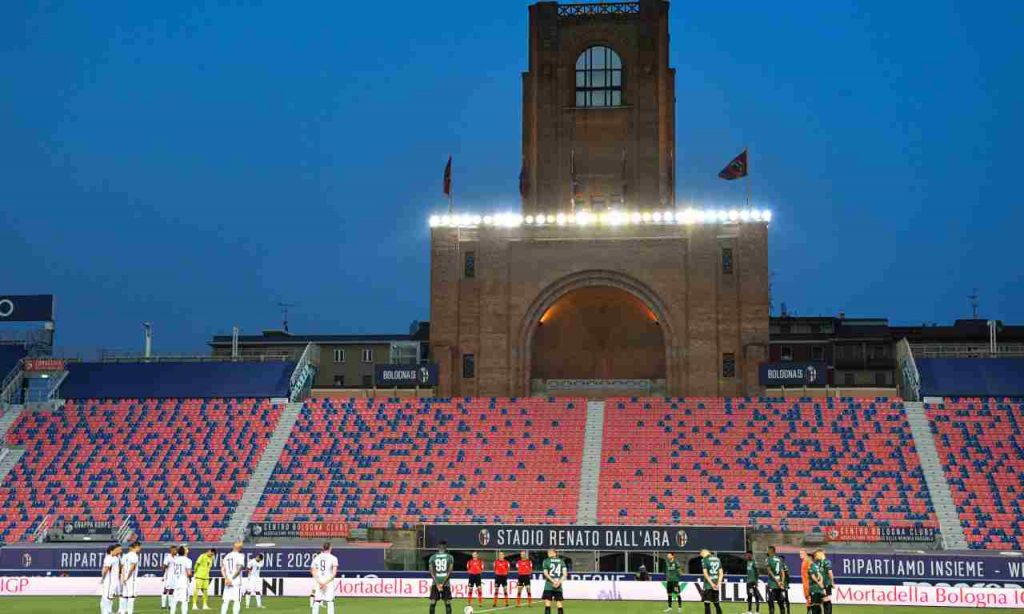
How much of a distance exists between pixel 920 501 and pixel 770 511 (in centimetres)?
677

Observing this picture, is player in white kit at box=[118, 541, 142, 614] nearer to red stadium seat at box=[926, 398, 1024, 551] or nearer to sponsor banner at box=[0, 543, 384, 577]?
sponsor banner at box=[0, 543, 384, 577]

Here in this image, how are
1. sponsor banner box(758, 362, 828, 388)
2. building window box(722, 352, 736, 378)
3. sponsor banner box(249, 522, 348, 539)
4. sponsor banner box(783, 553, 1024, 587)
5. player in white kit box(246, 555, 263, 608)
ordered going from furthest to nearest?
building window box(722, 352, 736, 378) < sponsor banner box(758, 362, 828, 388) < sponsor banner box(249, 522, 348, 539) < sponsor banner box(783, 553, 1024, 587) < player in white kit box(246, 555, 263, 608)

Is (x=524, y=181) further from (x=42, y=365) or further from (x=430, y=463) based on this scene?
(x=42, y=365)

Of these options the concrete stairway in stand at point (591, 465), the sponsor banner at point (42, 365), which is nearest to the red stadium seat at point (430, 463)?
the concrete stairway in stand at point (591, 465)

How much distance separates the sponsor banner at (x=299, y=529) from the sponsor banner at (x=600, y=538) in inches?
266

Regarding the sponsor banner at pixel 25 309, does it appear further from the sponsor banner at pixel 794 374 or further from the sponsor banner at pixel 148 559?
the sponsor banner at pixel 794 374

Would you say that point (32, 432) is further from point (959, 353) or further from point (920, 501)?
point (959, 353)

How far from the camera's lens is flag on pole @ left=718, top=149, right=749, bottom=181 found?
66.8 metres

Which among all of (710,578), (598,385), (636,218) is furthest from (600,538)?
(636,218)

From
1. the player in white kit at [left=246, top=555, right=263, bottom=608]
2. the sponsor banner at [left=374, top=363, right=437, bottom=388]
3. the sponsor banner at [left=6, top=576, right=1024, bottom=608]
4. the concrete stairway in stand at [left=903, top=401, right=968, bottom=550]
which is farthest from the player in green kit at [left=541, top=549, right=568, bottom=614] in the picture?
the sponsor banner at [left=374, top=363, right=437, bottom=388]

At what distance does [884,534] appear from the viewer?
52.3 m

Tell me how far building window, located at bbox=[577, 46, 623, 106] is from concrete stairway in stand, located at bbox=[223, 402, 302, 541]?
A: 25.5m

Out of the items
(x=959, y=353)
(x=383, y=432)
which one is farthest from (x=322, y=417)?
(x=959, y=353)

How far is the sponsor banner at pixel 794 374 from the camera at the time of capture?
209 feet
